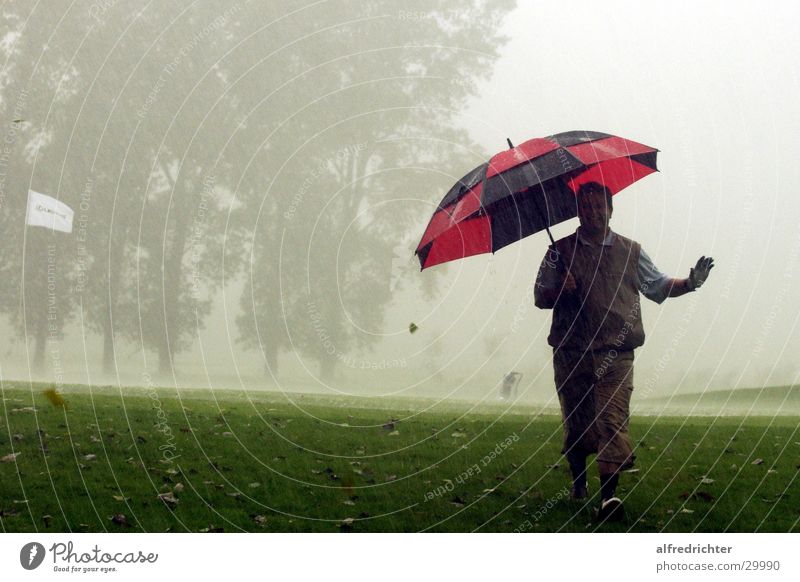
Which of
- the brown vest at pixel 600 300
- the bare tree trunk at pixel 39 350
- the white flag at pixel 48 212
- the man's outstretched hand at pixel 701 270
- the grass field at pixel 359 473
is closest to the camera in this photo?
the man's outstretched hand at pixel 701 270

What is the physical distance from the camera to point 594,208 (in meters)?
7.82

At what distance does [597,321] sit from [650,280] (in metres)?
0.61

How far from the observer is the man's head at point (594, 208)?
7805 mm

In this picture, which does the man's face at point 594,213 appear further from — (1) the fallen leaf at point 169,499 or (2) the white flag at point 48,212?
(2) the white flag at point 48,212

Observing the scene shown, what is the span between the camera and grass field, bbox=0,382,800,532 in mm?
8180

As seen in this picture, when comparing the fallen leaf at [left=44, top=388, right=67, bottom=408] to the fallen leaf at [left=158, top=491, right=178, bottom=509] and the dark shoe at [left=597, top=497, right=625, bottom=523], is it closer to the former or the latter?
the fallen leaf at [left=158, top=491, right=178, bottom=509]

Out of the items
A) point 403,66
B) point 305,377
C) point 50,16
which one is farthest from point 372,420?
point 50,16

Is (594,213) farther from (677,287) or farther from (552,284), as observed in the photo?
(677,287)

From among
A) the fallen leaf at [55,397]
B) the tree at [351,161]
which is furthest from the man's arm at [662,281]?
the fallen leaf at [55,397]

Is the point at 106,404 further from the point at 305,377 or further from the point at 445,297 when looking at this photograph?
the point at 445,297

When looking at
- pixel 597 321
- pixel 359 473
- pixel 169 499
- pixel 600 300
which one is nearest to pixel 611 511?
pixel 597 321

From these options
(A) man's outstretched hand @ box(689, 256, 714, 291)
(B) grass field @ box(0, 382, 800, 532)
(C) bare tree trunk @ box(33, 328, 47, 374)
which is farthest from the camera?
(C) bare tree trunk @ box(33, 328, 47, 374)

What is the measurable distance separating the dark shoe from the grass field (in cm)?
12

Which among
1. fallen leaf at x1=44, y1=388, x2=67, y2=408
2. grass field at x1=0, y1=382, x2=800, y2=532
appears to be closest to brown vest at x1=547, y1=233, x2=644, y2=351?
grass field at x1=0, y1=382, x2=800, y2=532
